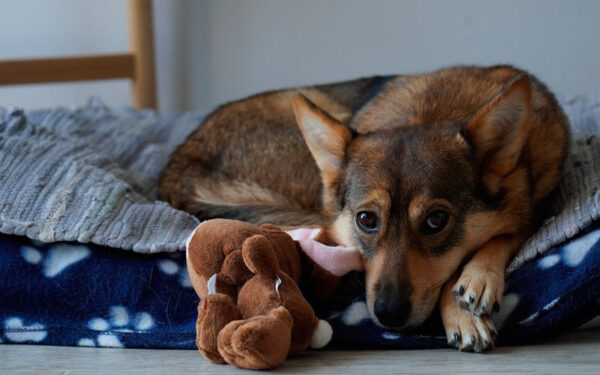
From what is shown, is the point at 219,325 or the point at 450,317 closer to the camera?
the point at 219,325

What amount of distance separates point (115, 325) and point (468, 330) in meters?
0.97

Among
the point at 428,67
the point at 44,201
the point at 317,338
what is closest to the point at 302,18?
the point at 428,67

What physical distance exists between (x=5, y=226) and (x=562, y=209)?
65.0 inches

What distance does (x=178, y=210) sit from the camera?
2568 millimetres

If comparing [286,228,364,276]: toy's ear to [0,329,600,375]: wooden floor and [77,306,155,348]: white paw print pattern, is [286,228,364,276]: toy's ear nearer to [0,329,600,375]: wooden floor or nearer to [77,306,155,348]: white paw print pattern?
[0,329,600,375]: wooden floor

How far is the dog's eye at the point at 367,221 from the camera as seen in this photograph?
2.10 m

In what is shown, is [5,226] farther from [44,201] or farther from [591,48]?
[591,48]

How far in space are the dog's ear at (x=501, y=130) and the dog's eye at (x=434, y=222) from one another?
0.20m

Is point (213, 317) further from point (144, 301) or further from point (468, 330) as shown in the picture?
point (468, 330)

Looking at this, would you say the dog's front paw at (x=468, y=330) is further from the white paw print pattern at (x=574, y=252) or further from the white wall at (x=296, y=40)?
the white wall at (x=296, y=40)

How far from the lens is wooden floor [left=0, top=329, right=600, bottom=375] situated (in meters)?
1.80

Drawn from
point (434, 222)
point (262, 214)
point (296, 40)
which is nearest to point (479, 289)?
point (434, 222)

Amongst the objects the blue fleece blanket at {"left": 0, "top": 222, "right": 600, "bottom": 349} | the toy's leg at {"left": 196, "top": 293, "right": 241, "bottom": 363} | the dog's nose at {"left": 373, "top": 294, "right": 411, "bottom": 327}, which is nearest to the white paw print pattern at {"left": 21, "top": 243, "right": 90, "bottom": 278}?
the blue fleece blanket at {"left": 0, "top": 222, "right": 600, "bottom": 349}

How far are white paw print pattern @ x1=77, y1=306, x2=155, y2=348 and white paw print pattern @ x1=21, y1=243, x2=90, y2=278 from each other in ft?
0.60
